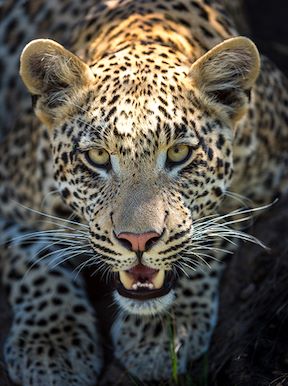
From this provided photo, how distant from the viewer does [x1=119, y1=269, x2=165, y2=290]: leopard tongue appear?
230 inches

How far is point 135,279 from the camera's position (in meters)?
5.84

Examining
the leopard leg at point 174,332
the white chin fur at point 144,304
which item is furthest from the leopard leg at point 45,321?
the white chin fur at point 144,304

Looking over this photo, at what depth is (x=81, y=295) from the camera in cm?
700

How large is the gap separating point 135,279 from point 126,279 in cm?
6

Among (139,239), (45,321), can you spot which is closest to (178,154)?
(139,239)

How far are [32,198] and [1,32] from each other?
201cm

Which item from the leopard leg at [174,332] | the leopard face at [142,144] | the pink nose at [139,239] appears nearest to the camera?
the pink nose at [139,239]

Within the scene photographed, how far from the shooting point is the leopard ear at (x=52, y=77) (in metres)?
5.96

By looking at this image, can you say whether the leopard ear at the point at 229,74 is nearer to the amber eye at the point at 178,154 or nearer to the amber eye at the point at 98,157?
the amber eye at the point at 178,154

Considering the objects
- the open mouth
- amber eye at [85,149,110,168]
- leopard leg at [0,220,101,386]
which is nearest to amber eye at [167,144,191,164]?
amber eye at [85,149,110,168]

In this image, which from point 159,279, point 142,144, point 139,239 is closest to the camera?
point 139,239

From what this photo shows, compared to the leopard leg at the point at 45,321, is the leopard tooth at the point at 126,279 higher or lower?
higher

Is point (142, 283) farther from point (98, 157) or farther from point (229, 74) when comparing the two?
point (229, 74)

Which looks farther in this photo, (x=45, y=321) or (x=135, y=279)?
(x=45, y=321)
